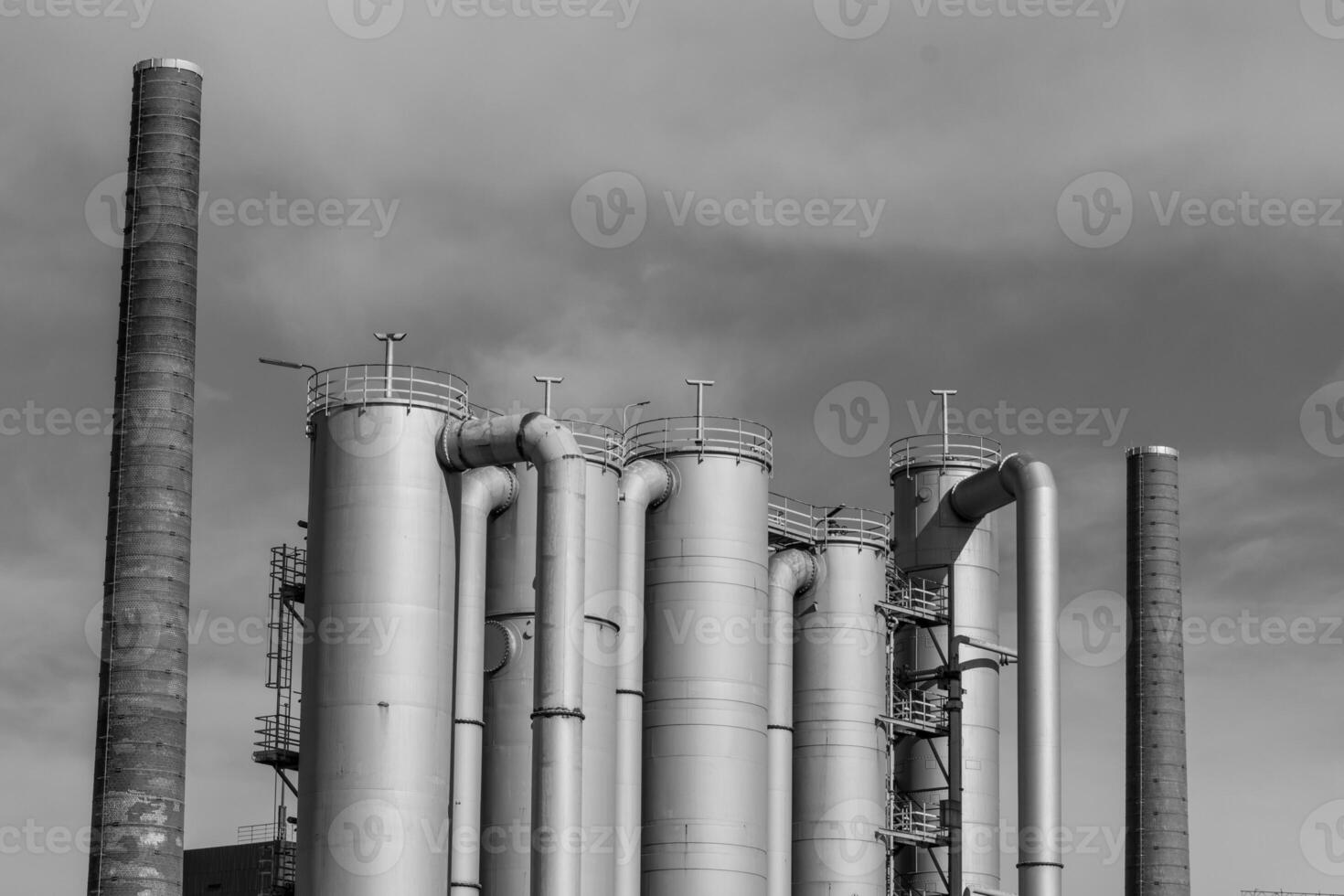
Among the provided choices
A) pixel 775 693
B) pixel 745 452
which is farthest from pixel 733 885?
pixel 745 452

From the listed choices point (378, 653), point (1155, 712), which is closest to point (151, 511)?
point (378, 653)

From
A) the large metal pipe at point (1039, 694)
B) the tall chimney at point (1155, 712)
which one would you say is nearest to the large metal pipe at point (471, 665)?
the large metal pipe at point (1039, 694)

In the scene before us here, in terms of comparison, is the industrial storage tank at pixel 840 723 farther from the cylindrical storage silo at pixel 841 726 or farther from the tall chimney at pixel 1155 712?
the tall chimney at pixel 1155 712

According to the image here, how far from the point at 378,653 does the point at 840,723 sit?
15.5 meters

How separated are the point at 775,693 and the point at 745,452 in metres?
5.95

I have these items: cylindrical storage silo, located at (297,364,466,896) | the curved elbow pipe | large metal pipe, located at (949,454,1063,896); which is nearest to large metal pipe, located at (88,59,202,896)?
cylindrical storage silo, located at (297,364,466,896)

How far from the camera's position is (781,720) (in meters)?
52.7

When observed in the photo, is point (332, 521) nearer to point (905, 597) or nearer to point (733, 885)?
point (733, 885)

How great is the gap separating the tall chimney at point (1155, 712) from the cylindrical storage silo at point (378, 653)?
29137 mm

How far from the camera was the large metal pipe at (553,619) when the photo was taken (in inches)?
1654

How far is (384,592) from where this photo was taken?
43.9 metres

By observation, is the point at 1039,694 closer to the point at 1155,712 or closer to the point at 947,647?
the point at 947,647

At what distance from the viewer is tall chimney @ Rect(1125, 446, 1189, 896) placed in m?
66.2

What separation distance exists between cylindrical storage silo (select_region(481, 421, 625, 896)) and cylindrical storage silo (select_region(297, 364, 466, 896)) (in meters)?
1.86
